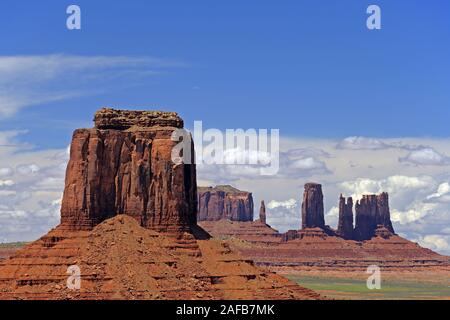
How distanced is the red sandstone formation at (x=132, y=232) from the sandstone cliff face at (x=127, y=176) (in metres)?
0.12

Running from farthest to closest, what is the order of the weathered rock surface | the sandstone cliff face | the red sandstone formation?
the sandstone cliff face < the red sandstone formation < the weathered rock surface

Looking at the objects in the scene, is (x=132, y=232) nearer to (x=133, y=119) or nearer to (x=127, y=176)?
(x=127, y=176)

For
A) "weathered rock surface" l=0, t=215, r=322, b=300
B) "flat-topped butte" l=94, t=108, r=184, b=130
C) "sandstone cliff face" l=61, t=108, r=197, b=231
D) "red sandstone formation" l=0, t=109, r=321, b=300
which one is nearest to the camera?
"weathered rock surface" l=0, t=215, r=322, b=300

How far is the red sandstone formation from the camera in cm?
12300

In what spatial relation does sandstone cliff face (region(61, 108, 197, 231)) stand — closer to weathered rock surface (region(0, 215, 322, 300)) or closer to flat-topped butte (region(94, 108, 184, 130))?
flat-topped butte (region(94, 108, 184, 130))

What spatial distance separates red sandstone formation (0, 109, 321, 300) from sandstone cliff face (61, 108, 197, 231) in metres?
0.12

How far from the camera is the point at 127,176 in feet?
445

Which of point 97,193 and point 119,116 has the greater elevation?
point 119,116

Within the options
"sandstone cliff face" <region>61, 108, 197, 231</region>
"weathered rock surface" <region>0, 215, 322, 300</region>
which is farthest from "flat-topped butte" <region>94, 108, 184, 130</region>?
"weathered rock surface" <region>0, 215, 322, 300</region>

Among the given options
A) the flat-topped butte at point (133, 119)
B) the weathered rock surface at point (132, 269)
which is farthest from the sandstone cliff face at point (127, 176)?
the weathered rock surface at point (132, 269)
